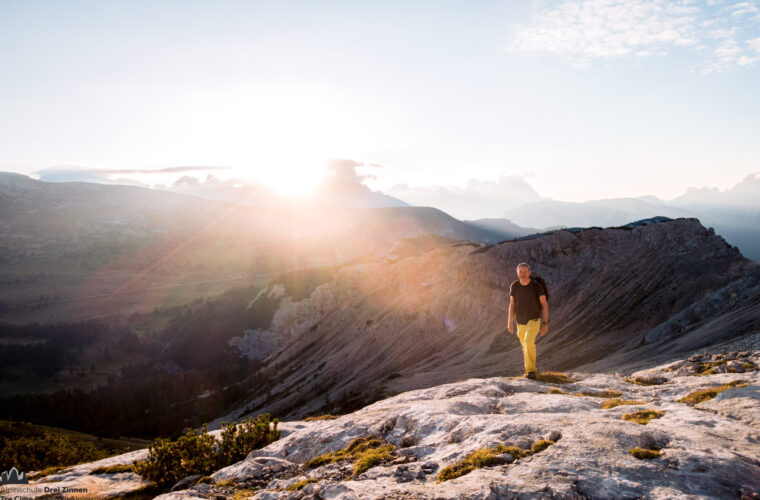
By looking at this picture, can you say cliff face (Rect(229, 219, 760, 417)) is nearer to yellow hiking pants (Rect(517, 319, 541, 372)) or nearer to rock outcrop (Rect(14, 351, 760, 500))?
yellow hiking pants (Rect(517, 319, 541, 372))

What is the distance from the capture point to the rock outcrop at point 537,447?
844cm

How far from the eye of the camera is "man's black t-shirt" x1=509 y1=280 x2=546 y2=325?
17.5m

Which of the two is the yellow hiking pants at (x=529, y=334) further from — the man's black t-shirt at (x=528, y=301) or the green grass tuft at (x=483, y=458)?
the green grass tuft at (x=483, y=458)

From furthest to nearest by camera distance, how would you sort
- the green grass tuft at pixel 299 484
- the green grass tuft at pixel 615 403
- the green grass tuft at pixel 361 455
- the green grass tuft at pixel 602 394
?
the green grass tuft at pixel 602 394, the green grass tuft at pixel 615 403, the green grass tuft at pixel 361 455, the green grass tuft at pixel 299 484

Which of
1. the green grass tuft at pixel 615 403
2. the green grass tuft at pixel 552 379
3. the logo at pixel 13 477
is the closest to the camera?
the green grass tuft at pixel 615 403

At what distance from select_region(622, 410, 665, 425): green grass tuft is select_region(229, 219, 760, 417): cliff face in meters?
30.0

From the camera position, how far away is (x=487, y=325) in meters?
71.5

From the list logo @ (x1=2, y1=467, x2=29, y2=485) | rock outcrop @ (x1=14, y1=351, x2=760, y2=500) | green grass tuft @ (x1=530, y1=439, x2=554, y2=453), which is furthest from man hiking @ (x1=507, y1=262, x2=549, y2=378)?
logo @ (x1=2, y1=467, x2=29, y2=485)

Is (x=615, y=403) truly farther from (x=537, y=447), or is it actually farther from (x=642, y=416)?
(x=537, y=447)

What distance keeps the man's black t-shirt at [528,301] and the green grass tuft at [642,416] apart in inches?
208

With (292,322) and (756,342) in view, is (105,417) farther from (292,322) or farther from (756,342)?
(756,342)

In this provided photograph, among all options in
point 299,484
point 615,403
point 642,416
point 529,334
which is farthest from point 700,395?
point 299,484

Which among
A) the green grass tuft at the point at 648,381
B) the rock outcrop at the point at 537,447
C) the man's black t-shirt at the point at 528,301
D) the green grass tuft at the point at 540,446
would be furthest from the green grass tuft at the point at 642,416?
the green grass tuft at the point at 648,381

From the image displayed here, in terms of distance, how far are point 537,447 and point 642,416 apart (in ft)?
17.4
